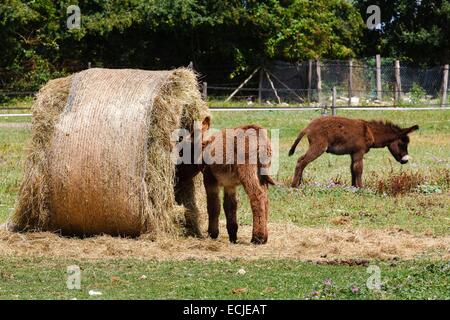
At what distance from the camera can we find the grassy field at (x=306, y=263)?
880cm

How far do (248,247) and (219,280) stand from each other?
6.98ft

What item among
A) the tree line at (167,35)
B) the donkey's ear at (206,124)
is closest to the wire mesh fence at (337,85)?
the tree line at (167,35)

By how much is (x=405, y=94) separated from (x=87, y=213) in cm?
2590

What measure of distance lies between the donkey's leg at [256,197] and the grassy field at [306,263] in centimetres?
108

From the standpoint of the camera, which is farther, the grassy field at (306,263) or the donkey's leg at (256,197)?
the donkey's leg at (256,197)

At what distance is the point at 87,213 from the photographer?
38.0 ft

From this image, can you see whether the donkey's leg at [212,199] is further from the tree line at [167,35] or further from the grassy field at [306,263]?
the tree line at [167,35]

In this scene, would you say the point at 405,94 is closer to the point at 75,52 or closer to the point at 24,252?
the point at 75,52

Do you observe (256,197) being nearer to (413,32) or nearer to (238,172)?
(238,172)

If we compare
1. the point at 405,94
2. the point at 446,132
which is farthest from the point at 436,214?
the point at 405,94

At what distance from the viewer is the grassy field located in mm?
8805

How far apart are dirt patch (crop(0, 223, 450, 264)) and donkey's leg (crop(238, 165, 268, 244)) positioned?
17 cm

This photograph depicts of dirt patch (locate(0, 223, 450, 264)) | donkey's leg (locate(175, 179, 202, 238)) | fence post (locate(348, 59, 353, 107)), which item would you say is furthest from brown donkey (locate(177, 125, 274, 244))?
fence post (locate(348, 59, 353, 107))

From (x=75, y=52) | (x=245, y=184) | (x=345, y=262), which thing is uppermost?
(x=75, y=52)
